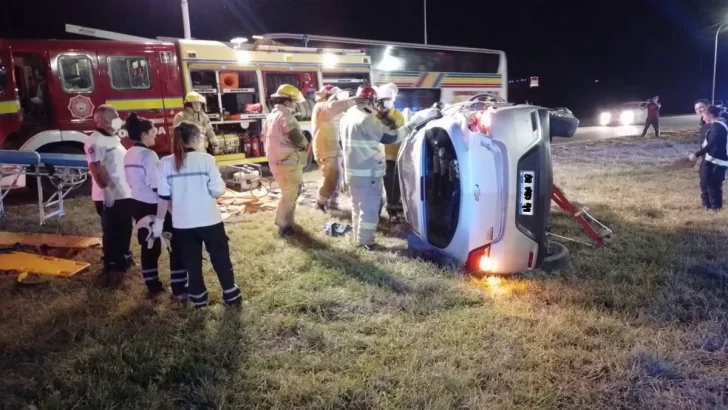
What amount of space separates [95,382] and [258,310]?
1.23 m

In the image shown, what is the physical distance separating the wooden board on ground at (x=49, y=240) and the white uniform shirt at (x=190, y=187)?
2396 mm

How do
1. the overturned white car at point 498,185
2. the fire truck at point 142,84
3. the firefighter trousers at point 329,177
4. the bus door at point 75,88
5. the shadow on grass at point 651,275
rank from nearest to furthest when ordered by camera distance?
the shadow on grass at point 651,275 < the overturned white car at point 498,185 < the firefighter trousers at point 329,177 < the fire truck at point 142,84 < the bus door at point 75,88

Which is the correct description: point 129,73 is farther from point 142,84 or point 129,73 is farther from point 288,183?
point 288,183

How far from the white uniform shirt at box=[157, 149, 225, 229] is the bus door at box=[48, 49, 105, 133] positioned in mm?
6427

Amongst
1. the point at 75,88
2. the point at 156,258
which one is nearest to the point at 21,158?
the point at 156,258

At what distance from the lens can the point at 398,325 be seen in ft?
11.9

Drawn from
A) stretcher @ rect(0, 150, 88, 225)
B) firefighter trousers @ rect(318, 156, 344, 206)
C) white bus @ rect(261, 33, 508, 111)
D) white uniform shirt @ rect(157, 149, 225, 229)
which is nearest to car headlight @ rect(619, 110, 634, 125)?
white bus @ rect(261, 33, 508, 111)

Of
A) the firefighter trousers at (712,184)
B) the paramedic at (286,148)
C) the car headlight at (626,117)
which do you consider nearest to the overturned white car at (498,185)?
the paramedic at (286,148)

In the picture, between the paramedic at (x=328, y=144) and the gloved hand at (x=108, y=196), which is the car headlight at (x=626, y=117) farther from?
the gloved hand at (x=108, y=196)

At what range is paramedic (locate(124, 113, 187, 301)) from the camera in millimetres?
4172

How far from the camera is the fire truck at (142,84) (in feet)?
29.3

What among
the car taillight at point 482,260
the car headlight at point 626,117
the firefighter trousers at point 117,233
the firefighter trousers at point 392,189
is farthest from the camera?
the car headlight at point 626,117

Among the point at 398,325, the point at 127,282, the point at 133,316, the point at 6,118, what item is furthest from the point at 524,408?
the point at 6,118

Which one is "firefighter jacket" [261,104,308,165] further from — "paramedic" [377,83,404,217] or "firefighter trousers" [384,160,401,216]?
"firefighter trousers" [384,160,401,216]
